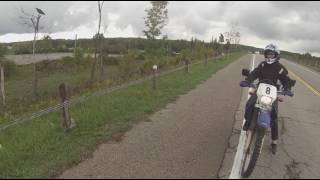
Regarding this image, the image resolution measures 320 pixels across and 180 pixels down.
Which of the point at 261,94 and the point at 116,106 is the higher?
the point at 261,94

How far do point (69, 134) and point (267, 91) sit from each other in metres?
4.07

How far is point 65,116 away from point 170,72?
1339 centimetres

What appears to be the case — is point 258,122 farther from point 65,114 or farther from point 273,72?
point 65,114

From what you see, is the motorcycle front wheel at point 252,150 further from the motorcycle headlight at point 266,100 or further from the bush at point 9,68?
the bush at point 9,68

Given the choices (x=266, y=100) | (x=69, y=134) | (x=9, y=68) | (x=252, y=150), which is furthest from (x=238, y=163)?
(x=9, y=68)

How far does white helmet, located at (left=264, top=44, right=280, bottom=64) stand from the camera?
7.33 meters

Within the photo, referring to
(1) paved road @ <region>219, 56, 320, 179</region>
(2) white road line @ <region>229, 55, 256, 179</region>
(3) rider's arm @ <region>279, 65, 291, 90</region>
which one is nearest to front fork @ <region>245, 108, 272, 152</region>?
(2) white road line @ <region>229, 55, 256, 179</region>

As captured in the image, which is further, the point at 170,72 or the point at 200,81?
the point at 170,72

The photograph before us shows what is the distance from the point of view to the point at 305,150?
26.7 feet

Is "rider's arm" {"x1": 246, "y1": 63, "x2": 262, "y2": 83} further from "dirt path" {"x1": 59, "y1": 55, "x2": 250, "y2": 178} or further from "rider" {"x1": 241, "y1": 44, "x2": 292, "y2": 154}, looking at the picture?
"dirt path" {"x1": 59, "y1": 55, "x2": 250, "y2": 178}

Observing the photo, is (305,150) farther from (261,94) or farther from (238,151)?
(261,94)

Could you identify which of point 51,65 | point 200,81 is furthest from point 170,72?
point 51,65

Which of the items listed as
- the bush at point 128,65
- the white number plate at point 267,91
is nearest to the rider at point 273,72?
the white number plate at point 267,91

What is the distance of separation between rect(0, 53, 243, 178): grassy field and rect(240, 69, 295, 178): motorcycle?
2604 millimetres
